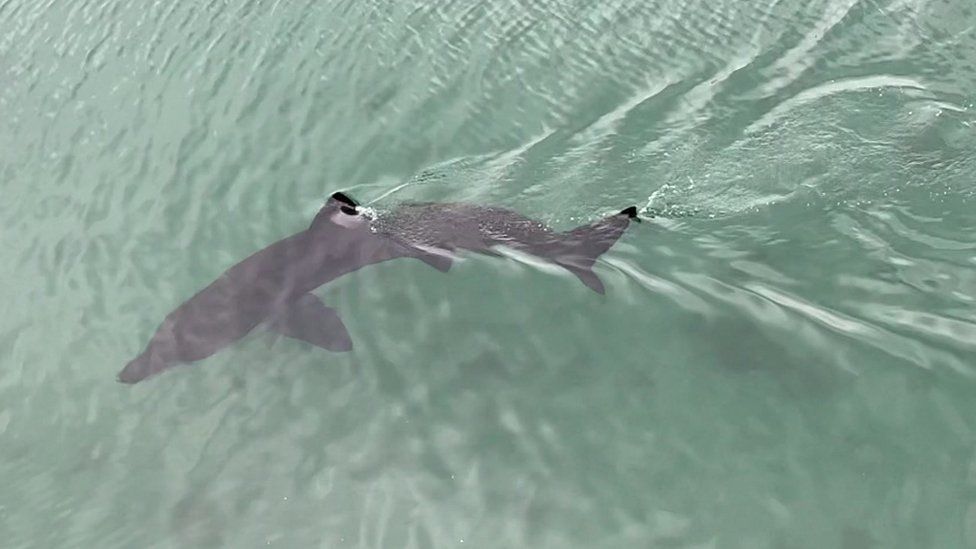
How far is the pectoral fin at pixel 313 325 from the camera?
681 centimetres

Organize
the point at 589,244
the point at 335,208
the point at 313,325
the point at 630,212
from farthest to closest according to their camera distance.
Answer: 1. the point at 335,208
2. the point at 630,212
3. the point at 589,244
4. the point at 313,325

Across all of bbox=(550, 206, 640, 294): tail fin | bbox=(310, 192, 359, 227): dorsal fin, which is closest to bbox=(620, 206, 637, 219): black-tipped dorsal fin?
bbox=(550, 206, 640, 294): tail fin

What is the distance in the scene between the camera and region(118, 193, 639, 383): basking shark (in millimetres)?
6902

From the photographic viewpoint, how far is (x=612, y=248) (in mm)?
7051

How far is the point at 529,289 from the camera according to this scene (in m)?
6.96

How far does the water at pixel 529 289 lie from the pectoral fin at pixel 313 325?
0.11m

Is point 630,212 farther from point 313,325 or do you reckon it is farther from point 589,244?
point 313,325

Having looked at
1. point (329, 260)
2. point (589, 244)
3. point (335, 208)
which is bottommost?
point (589, 244)

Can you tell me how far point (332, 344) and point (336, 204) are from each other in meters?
1.37

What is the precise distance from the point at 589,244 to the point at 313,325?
79.2 inches

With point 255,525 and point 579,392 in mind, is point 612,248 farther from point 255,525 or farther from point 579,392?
point 255,525

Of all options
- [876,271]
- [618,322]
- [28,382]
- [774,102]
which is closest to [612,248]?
[618,322]

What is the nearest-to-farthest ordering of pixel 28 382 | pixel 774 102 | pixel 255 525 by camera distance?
pixel 255 525 < pixel 28 382 < pixel 774 102

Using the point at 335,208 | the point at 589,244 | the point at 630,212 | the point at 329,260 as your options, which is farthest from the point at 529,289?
the point at 335,208
